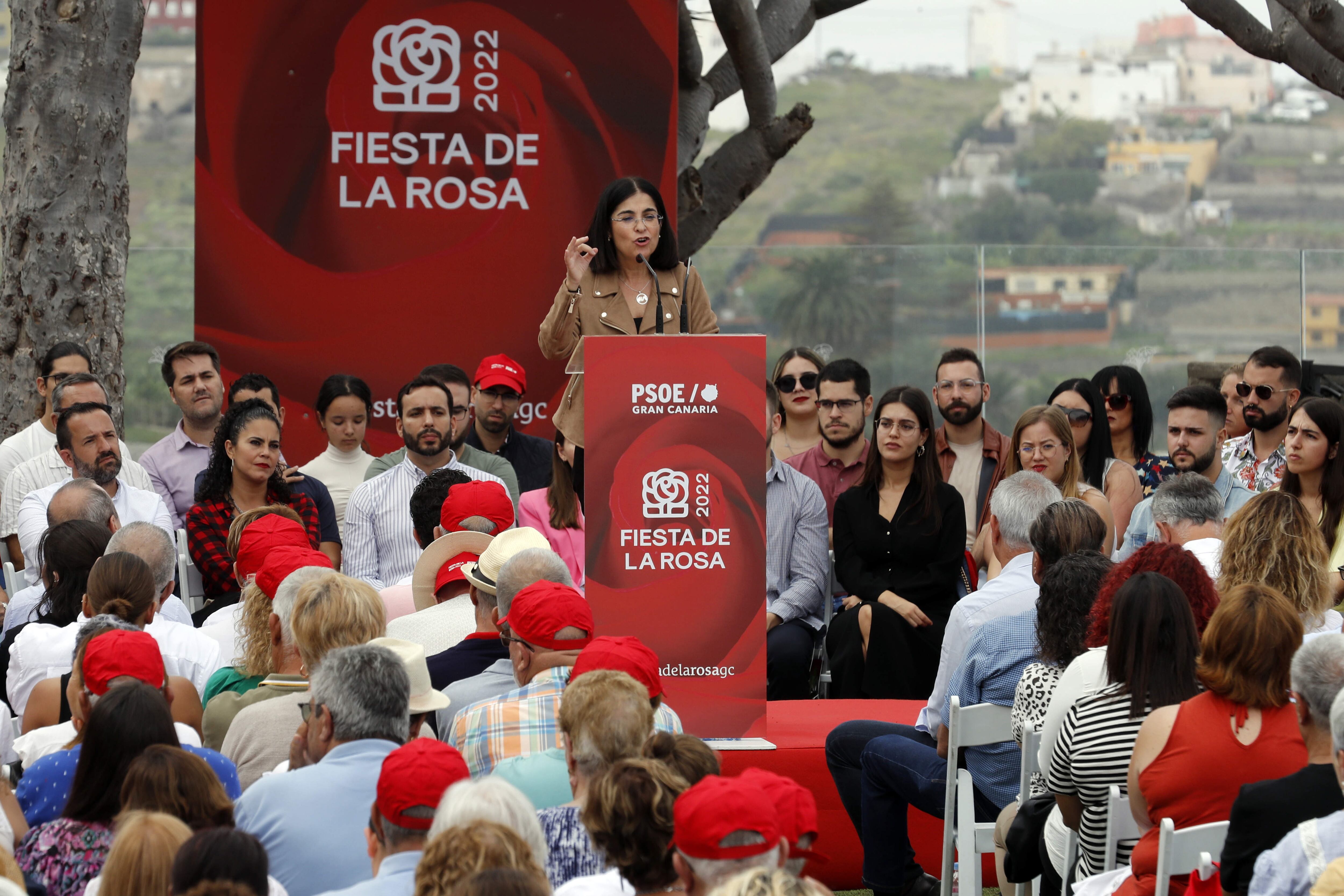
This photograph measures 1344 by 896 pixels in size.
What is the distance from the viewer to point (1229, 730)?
3689mm

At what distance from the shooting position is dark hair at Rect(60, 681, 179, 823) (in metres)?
3.32

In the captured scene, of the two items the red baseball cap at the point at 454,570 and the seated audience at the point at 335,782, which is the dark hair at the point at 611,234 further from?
the seated audience at the point at 335,782

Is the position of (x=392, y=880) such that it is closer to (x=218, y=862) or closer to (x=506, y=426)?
(x=218, y=862)

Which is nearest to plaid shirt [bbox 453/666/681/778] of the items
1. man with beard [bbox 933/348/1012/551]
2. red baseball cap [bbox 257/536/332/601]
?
red baseball cap [bbox 257/536/332/601]

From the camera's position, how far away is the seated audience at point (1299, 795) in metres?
3.29

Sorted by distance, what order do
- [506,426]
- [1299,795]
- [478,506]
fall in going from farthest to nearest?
[506,426]
[478,506]
[1299,795]

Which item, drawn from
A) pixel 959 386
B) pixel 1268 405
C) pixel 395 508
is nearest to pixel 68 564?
pixel 395 508

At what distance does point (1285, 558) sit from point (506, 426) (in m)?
4.28

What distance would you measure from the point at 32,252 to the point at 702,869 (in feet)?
23.4

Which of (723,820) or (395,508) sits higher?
(395,508)

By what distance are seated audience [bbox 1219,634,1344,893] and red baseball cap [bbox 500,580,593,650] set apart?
1.66 metres

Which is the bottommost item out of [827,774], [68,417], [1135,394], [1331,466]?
[827,774]

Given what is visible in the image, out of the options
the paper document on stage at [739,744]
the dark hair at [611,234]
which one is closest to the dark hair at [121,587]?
the paper document on stage at [739,744]

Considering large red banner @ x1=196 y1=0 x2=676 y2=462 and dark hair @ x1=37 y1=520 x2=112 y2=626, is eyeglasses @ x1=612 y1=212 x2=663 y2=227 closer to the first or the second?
dark hair @ x1=37 y1=520 x2=112 y2=626
